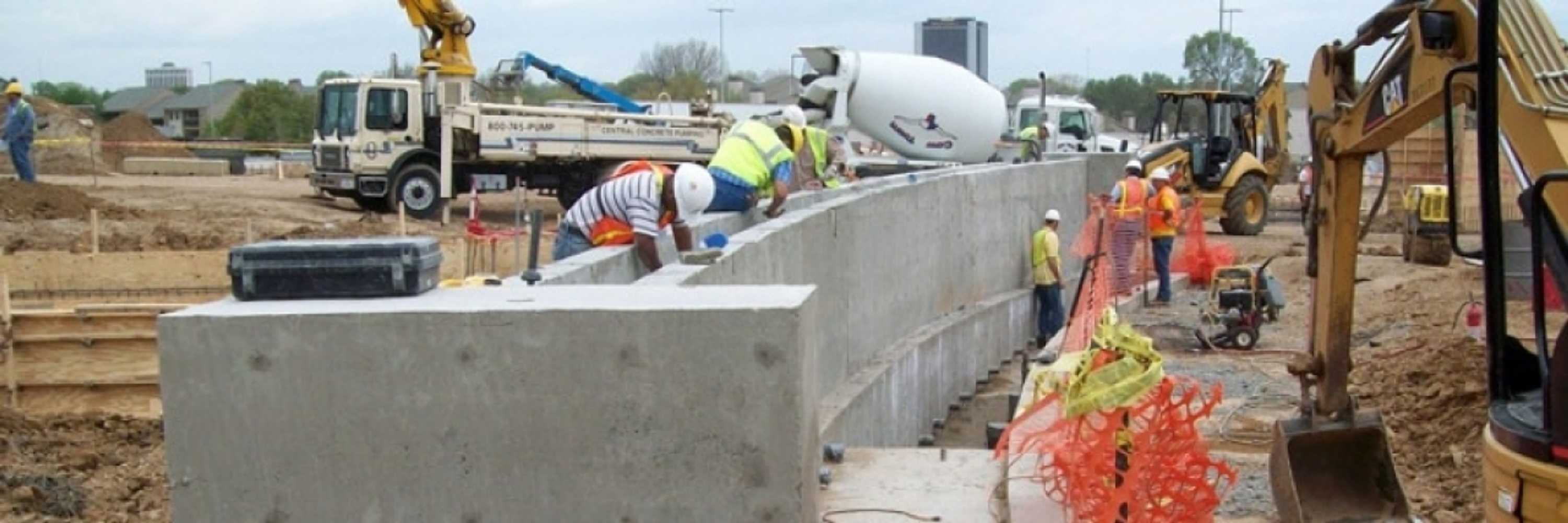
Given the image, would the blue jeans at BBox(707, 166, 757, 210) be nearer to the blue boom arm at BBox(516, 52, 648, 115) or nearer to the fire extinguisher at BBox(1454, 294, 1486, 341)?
the fire extinguisher at BBox(1454, 294, 1486, 341)

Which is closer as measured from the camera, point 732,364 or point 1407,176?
point 732,364

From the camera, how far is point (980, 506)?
22.6 feet

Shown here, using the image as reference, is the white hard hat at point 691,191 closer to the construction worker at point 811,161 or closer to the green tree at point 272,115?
the construction worker at point 811,161

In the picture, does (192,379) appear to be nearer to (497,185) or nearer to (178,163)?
(497,185)

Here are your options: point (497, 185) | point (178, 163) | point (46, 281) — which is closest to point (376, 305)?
point (46, 281)

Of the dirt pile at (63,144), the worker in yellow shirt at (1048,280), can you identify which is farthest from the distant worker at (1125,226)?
the dirt pile at (63,144)

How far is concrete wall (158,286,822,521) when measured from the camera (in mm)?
4328

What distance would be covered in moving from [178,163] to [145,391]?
1208 inches

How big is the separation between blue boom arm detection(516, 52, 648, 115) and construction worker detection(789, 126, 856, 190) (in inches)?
597

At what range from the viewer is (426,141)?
26.1 m

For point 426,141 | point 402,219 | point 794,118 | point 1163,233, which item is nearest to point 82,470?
point 794,118

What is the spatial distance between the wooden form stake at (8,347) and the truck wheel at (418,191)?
46.3 ft

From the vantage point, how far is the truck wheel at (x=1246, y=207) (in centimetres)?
2731

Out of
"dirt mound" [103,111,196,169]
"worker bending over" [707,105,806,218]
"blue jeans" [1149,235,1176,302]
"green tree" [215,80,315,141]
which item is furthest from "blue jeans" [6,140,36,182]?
"green tree" [215,80,315,141]
